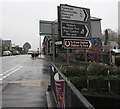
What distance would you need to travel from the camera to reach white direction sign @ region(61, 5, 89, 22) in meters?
7.28

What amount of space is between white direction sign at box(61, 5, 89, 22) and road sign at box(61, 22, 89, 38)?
19cm

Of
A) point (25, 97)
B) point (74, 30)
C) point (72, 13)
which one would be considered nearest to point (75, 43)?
point (74, 30)

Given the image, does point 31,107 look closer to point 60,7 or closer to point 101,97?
point 101,97

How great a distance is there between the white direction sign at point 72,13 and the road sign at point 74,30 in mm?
187

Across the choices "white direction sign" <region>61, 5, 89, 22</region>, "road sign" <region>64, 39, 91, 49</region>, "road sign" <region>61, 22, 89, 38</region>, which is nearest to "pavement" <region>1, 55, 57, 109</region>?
"road sign" <region>64, 39, 91, 49</region>

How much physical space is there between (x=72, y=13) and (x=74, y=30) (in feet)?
1.69

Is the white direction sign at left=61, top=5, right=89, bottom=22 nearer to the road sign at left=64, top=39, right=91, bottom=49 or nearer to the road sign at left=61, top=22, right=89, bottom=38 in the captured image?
the road sign at left=61, top=22, right=89, bottom=38

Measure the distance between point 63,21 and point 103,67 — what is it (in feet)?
11.0

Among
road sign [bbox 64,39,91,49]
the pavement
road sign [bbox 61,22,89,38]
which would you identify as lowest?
the pavement

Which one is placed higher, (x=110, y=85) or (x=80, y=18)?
(x=80, y=18)

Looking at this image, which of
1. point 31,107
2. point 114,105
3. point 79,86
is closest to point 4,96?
point 31,107

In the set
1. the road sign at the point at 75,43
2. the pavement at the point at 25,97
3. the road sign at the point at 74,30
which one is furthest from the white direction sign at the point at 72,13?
the pavement at the point at 25,97

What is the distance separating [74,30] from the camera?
7332mm

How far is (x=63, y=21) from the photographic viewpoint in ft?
23.6
